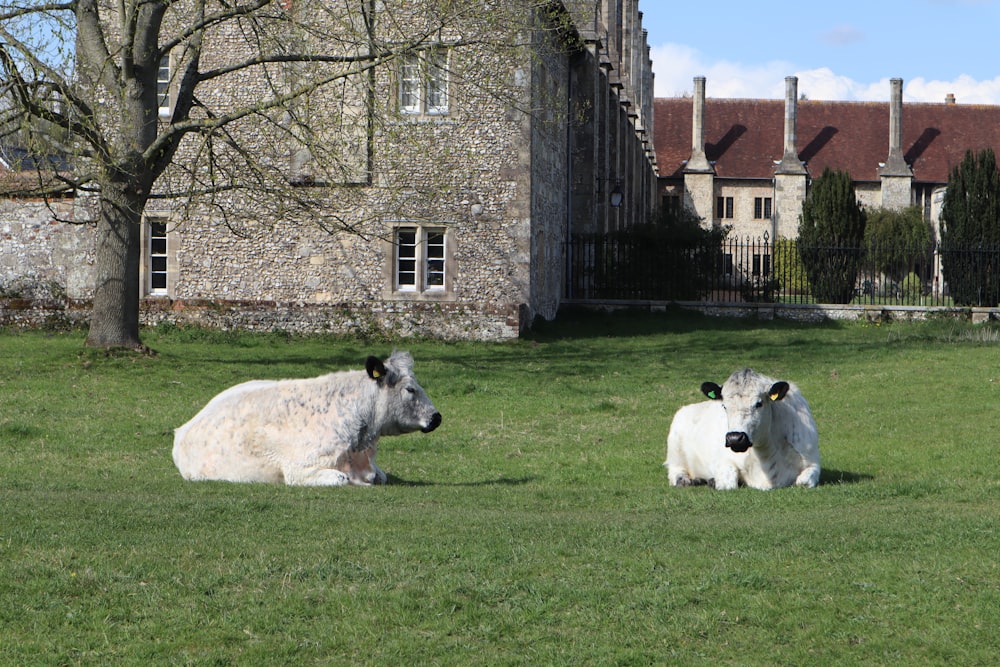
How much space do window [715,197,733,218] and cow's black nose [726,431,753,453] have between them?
71690 millimetres

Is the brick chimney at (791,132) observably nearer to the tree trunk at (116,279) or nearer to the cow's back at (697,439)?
the tree trunk at (116,279)

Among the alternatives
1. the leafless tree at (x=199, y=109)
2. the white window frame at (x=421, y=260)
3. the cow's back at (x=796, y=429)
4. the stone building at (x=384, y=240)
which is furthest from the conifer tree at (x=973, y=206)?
the cow's back at (x=796, y=429)

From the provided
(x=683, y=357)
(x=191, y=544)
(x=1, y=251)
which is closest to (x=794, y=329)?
(x=683, y=357)

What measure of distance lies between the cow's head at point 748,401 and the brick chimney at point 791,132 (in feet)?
227

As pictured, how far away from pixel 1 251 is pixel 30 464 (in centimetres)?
1780

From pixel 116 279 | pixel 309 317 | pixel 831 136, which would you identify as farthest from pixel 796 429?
pixel 831 136

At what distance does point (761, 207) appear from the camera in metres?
80.8

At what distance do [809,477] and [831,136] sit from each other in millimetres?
74443

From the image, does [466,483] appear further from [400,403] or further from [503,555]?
[503,555]

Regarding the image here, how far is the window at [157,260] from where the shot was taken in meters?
29.6

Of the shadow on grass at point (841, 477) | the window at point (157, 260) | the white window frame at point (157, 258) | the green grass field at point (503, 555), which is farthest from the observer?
the window at point (157, 260)

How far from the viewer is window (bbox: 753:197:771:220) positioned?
80.7 meters

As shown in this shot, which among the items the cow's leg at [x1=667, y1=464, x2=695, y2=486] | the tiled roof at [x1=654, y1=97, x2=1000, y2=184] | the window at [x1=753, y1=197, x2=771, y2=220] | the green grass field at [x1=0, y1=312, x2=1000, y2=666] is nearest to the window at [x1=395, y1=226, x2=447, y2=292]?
the green grass field at [x1=0, y1=312, x2=1000, y2=666]

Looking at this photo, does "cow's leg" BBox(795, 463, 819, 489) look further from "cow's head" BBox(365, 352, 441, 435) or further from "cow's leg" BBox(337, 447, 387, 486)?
"cow's leg" BBox(337, 447, 387, 486)
